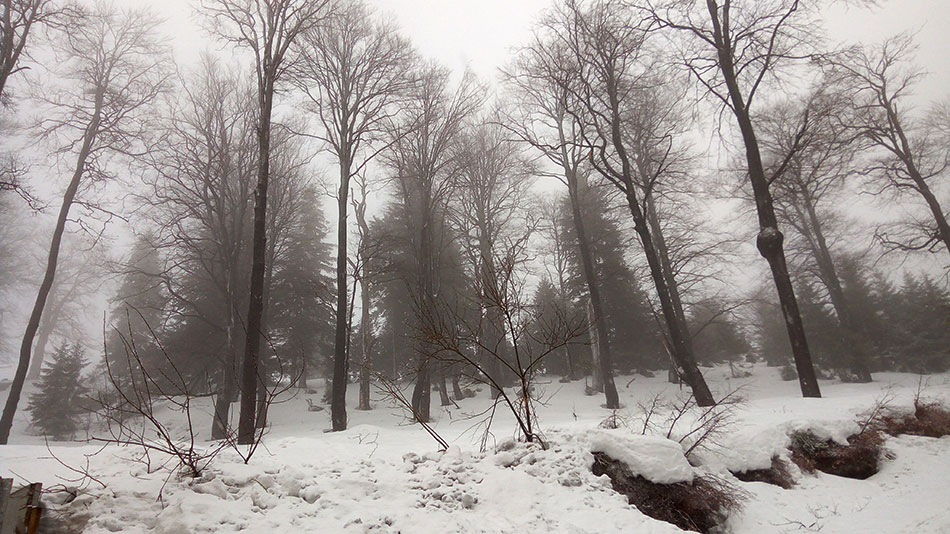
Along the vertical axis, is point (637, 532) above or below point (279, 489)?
below

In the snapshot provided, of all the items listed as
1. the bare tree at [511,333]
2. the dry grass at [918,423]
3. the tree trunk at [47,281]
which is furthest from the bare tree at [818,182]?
the tree trunk at [47,281]

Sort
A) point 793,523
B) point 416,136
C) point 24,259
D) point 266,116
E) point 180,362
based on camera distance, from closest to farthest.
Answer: point 793,523, point 266,116, point 416,136, point 180,362, point 24,259

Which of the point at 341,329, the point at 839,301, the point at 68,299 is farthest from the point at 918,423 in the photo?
the point at 68,299

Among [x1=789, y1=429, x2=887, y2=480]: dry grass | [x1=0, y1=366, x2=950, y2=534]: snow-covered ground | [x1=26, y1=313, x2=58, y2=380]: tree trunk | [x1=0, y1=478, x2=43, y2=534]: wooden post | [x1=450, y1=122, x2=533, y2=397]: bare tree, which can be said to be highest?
[x1=450, y1=122, x2=533, y2=397]: bare tree

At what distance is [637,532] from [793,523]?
2107mm

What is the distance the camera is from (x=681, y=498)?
3957 mm

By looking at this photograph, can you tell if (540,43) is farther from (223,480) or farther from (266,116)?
(223,480)

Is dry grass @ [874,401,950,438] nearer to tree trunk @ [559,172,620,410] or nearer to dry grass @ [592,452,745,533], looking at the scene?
dry grass @ [592,452,745,533]

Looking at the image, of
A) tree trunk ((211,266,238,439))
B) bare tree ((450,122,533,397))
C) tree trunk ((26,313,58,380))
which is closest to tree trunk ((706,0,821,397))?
bare tree ((450,122,533,397))

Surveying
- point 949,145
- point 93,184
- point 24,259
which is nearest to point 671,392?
point 949,145

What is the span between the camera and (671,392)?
1583cm

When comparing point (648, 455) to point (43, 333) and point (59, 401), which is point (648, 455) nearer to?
point (59, 401)

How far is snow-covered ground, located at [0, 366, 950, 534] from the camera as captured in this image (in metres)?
2.86

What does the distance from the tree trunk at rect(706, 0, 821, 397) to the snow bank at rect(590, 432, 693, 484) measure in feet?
18.9
